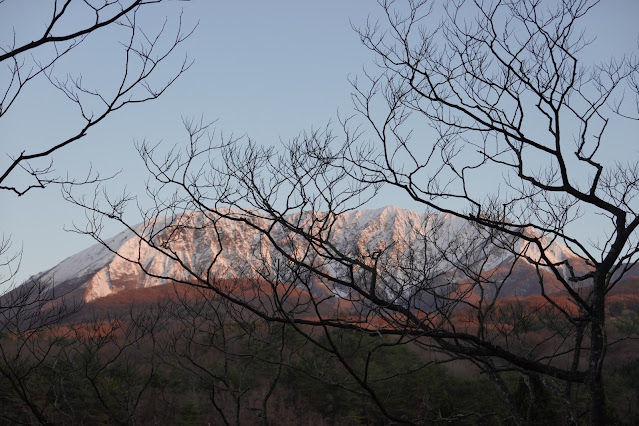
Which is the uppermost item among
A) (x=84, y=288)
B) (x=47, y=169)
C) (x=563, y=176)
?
(x=84, y=288)

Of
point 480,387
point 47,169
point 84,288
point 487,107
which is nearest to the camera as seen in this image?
point 47,169

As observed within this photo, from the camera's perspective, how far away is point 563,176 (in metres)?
2.87

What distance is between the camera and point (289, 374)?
75.6 feet

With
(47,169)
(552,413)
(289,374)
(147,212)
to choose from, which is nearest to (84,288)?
(289,374)

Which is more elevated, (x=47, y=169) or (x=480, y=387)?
(x=47, y=169)

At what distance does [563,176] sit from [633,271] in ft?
190

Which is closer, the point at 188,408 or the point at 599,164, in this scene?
the point at 599,164

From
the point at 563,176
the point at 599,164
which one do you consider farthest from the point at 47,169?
the point at 599,164

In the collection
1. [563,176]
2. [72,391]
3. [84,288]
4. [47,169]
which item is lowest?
[72,391]

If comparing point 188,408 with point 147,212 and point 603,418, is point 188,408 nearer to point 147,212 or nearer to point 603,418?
point 147,212

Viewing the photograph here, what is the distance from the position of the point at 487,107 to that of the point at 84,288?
60.0 m

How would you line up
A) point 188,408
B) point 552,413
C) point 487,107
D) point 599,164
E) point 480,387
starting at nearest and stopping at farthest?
point 599,164, point 487,107, point 552,413, point 188,408, point 480,387

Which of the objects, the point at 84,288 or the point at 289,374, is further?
the point at 84,288

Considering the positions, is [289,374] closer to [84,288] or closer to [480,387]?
[480,387]
